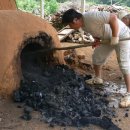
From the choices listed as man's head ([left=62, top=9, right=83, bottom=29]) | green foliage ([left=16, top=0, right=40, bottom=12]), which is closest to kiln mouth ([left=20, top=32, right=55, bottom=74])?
man's head ([left=62, top=9, right=83, bottom=29])

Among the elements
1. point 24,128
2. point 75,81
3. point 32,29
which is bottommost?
point 24,128

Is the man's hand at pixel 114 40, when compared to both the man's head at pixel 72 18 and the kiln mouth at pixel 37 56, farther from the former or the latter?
the kiln mouth at pixel 37 56

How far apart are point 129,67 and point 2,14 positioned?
7.11 feet

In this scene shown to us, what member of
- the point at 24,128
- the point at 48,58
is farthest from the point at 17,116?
the point at 48,58

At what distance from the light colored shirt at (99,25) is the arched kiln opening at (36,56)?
2.35ft

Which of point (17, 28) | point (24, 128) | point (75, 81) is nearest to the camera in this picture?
point (24, 128)

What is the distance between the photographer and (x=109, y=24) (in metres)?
5.36

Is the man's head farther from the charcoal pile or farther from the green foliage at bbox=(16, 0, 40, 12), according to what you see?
the green foliage at bbox=(16, 0, 40, 12)

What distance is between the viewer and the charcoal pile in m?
4.69

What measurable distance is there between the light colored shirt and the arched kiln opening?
28.1 inches

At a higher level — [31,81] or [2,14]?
[2,14]

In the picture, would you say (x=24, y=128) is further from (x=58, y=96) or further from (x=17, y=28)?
(x=17, y=28)

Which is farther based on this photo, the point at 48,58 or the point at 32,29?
the point at 48,58

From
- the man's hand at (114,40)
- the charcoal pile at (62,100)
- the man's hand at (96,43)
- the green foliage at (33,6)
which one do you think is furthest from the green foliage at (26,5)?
the man's hand at (114,40)
